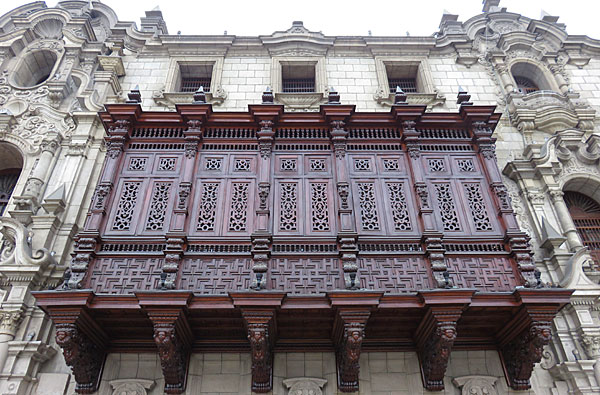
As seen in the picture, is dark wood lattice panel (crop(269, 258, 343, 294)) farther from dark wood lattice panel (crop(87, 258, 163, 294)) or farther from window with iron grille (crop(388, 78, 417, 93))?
window with iron grille (crop(388, 78, 417, 93))

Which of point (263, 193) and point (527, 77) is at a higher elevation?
point (527, 77)

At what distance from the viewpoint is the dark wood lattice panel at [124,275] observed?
7.02m

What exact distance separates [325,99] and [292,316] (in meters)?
6.90

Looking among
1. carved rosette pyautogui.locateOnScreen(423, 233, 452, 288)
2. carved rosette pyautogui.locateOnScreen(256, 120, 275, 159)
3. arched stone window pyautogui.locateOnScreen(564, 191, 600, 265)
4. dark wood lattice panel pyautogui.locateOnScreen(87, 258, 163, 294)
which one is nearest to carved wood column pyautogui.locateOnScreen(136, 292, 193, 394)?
dark wood lattice panel pyautogui.locateOnScreen(87, 258, 163, 294)

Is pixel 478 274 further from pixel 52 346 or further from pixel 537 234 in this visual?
pixel 52 346

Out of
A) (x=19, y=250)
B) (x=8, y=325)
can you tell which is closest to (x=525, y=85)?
(x=19, y=250)

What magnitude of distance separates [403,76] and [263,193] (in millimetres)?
7646

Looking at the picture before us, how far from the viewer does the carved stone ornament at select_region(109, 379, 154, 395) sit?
7.26m

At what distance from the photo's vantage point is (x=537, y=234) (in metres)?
9.16

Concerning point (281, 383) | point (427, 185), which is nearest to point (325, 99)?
point (427, 185)

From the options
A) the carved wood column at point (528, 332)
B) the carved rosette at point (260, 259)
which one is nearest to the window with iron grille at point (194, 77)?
the carved rosette at point (260, 259)

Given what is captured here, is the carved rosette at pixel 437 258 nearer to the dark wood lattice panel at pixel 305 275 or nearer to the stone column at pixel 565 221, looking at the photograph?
the dark wood lattice panel at pixel 305 275

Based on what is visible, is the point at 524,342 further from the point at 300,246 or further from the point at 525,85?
the point at 525,85

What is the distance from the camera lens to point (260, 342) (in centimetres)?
644
